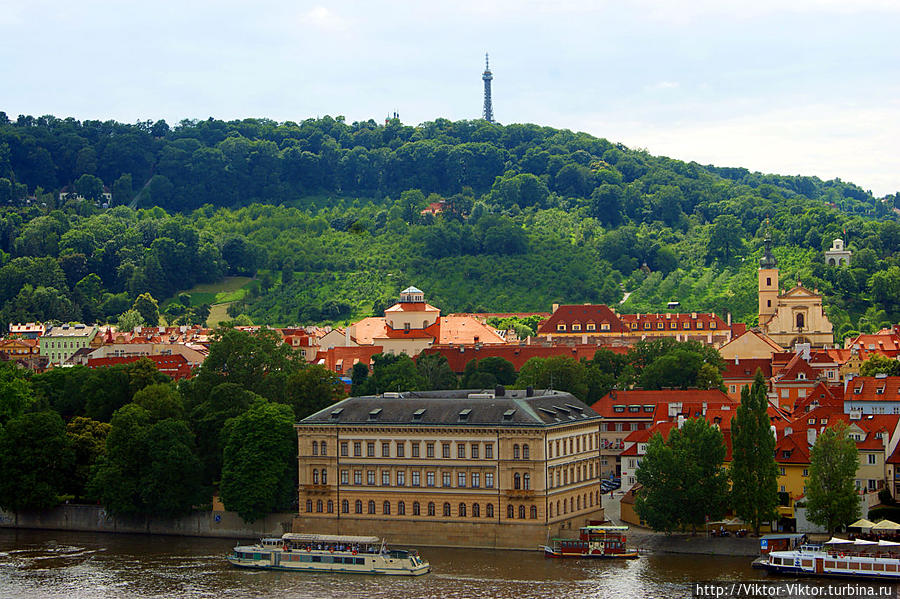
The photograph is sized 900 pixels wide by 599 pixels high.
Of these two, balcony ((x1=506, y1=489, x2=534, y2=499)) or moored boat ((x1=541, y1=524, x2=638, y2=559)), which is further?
balcony ((x1=506, y1=489, x2=534, y2=499))

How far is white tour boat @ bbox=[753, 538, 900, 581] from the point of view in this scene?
75.4m

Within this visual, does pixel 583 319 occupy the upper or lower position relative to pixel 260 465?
upper

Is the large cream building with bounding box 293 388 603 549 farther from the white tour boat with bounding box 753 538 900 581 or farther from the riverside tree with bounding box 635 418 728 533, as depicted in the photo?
the white tour boat with bounding box 753 538 900 581

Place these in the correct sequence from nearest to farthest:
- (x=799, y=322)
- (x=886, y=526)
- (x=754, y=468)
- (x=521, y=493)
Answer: (x=886, y=526) < (x=754, y=468) < (x=521, y=493) < (x=799, y=322)

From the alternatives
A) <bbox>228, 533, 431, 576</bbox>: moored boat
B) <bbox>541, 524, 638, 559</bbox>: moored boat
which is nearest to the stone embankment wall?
<bbox>228, 533, 431, 576</bbox>: moored boat

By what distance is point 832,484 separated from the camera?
82000 millimetres

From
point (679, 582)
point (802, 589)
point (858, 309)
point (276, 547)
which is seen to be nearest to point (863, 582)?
point (802, 589)

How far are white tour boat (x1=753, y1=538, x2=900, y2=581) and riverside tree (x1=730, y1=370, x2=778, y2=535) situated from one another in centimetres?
515

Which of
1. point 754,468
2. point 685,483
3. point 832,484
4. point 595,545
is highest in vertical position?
point 754,468

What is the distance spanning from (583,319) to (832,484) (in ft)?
299

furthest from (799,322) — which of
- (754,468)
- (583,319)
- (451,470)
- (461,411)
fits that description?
(451,470)

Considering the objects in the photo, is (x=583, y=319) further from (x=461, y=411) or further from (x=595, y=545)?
(x=595, y=545)

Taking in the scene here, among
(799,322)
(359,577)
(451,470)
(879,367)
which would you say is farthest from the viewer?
(799,322)

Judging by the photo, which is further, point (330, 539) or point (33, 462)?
point (33, 462)
